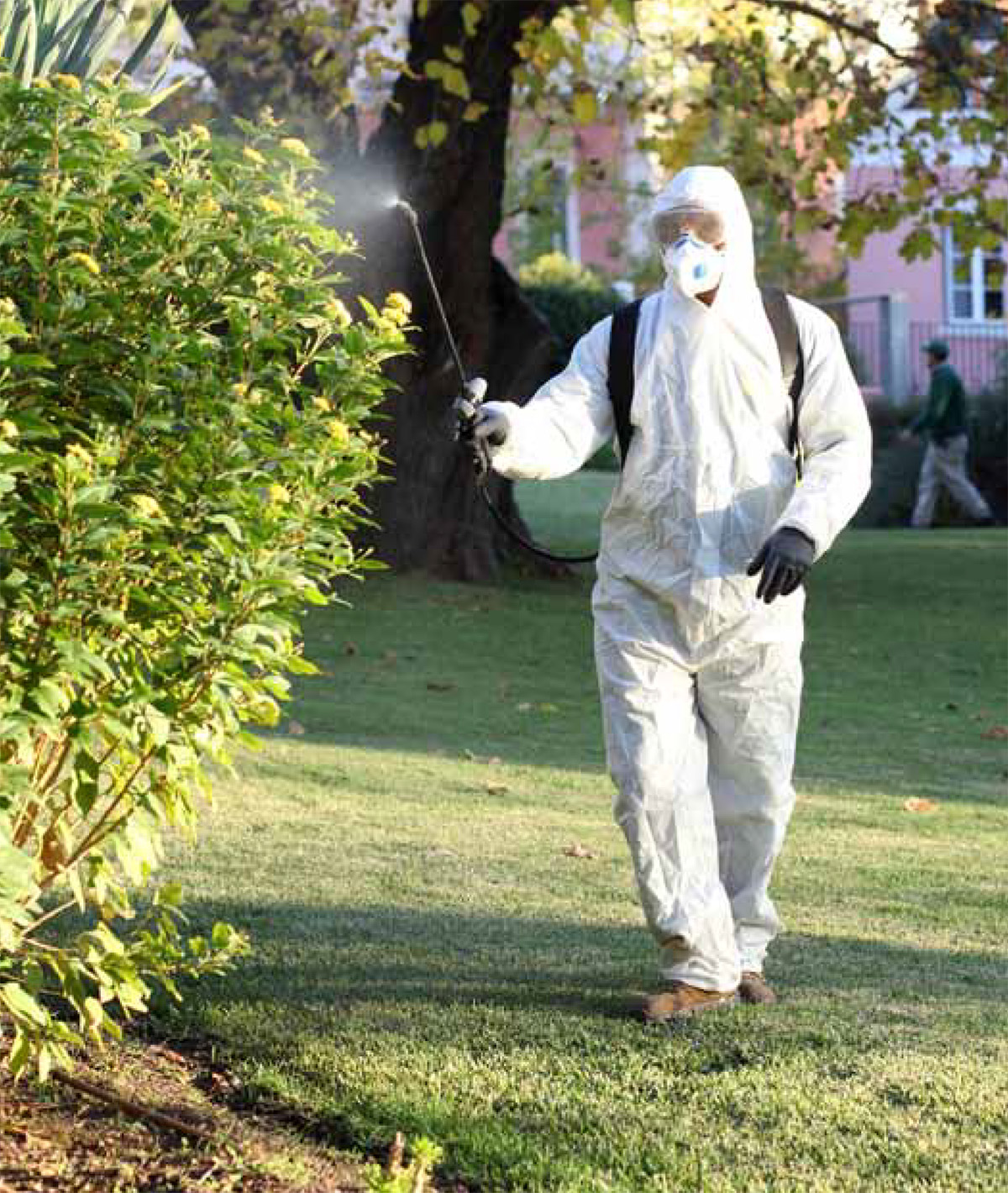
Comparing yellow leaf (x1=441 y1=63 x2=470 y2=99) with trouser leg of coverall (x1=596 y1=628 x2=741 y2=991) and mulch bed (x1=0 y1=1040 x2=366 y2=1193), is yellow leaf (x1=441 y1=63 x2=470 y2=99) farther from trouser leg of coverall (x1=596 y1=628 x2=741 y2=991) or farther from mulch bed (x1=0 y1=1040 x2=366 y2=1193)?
mulch bed (x1=0 y1=1040 x2=366 y2=1193)

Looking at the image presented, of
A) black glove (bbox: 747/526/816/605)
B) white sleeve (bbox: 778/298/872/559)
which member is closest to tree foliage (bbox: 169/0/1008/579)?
white sleeve (bbox: 778/298/872/559)

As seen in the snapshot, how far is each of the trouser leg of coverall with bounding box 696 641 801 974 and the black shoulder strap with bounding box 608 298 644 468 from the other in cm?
66

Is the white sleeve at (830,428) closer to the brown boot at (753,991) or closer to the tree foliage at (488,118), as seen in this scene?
the brown boot at (753,991)

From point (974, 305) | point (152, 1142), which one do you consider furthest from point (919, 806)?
point (974, 305)

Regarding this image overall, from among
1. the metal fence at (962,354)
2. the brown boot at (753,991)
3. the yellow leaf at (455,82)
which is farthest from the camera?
the metal fence at (962,354)

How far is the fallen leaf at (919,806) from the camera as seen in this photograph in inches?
367

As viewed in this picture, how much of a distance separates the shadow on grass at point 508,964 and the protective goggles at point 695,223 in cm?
203

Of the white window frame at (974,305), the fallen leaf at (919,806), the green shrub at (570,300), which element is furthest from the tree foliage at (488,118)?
the white window frame at (974,305)

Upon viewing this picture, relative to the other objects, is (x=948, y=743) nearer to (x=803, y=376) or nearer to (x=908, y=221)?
(x=803, y=376)

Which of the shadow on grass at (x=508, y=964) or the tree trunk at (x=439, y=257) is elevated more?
the tree trunk at (x=439, y=257)

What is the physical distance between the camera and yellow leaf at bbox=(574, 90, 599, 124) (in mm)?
14062

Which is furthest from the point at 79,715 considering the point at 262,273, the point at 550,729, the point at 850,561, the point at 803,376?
the point at 850,561

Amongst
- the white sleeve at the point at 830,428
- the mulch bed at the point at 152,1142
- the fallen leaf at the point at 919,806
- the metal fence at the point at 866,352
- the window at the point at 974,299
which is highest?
the window at the point at 974,299

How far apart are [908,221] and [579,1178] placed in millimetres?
34545
